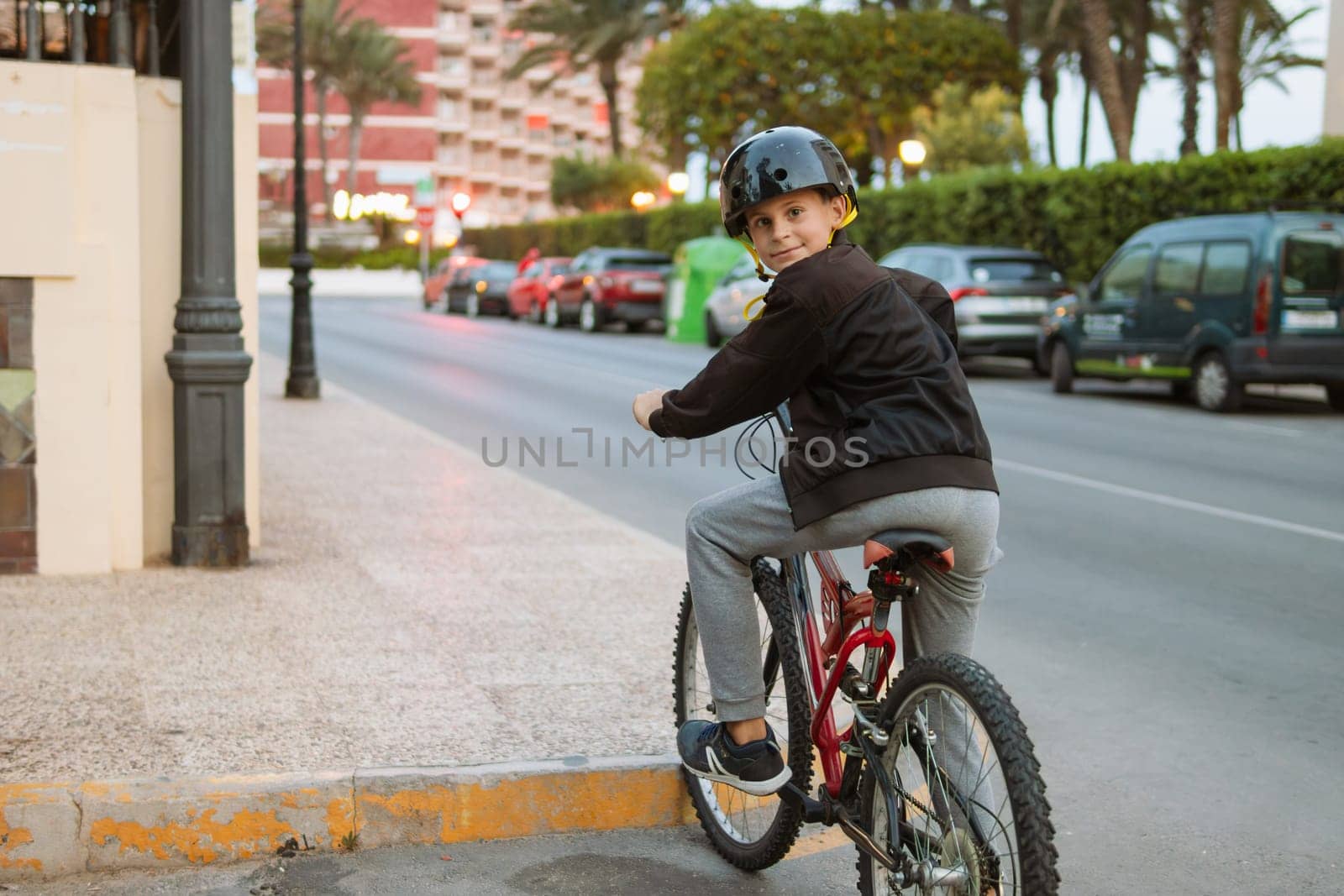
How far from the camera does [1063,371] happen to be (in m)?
19.0

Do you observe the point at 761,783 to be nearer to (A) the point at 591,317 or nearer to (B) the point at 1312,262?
(B) the point at 1312,262

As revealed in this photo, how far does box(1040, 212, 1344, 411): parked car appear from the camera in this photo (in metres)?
16.0

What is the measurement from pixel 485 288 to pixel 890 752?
1512 inches

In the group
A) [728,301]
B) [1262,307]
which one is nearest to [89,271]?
[1262,307]

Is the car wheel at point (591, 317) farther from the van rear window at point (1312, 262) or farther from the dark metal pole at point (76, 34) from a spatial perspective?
the dark metal pole at point (76, 34)

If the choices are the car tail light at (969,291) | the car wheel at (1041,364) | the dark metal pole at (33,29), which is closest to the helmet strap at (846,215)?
the dark metal pole at (33,29)

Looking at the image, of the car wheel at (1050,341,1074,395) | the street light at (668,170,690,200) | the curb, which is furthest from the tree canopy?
the curb

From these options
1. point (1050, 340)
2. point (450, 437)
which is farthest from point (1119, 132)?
point (450, 437)

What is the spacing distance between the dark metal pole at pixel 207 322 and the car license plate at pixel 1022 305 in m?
15.4

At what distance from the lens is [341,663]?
18.4 ft

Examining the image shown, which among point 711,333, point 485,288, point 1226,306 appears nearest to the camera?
point 1226,306

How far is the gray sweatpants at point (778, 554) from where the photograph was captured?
3354 mm

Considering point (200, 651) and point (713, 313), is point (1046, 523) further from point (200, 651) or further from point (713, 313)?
point (713, 313)

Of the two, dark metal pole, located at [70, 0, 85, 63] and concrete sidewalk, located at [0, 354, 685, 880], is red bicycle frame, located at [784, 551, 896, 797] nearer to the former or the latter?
concrete sidewalk, located at [0, 354, 685, 880]
